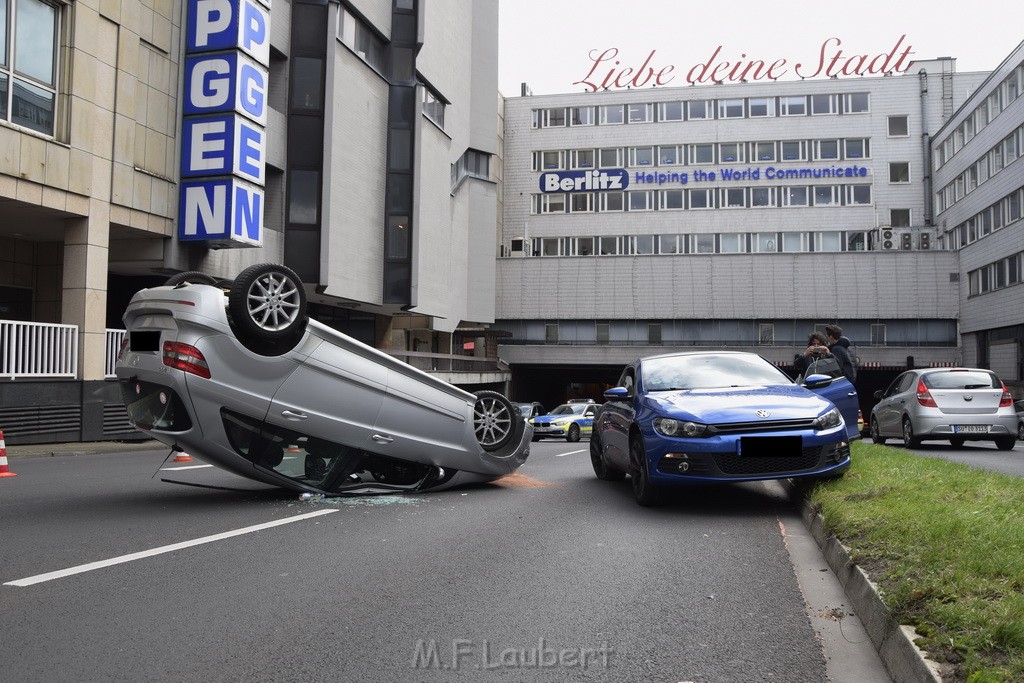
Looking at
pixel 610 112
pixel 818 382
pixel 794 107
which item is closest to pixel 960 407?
pixel 818 382

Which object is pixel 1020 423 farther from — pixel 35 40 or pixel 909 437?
pixel 35 40

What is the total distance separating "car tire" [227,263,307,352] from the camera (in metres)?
7.35

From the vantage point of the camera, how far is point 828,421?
805cm

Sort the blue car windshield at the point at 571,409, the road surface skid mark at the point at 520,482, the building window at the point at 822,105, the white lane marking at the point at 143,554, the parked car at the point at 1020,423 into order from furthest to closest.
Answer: the building window at the point at 822,105 → the blue car windshield at the point at 571,409 → the parked car at the point at 1020,423 → the road surface skid mark at the point at 520,482 → the white lane marking at the point at 143,554

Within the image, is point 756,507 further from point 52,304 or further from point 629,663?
point 52,304

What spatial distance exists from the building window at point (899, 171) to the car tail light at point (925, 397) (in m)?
48.5

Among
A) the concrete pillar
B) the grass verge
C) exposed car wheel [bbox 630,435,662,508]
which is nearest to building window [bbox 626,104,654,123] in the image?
the concrete pillar

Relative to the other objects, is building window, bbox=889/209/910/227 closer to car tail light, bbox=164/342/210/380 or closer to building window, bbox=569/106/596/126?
building window, bbox=569/106/596/126

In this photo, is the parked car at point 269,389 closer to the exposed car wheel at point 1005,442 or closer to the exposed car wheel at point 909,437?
the exposed car wheel at point 909,437

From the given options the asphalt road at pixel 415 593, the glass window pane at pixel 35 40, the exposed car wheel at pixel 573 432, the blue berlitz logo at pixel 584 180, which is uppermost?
the blue berlitz logo at pixel 584 180

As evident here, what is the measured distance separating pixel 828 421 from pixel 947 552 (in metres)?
3.19

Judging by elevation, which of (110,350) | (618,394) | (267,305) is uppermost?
(267,305)

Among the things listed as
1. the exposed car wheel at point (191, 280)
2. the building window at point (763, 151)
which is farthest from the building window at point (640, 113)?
the exposed car wheel at point (191, 280)

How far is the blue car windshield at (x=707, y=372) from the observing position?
9141 mm
